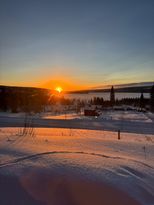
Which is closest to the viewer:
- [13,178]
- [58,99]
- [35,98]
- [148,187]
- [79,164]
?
[13,178]

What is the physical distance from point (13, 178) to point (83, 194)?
1014mm

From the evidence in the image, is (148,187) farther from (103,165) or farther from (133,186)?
(103,165)

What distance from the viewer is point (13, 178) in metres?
3.63

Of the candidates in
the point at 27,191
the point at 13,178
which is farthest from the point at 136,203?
the point at 13,178

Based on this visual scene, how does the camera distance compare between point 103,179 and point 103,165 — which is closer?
point 103,179

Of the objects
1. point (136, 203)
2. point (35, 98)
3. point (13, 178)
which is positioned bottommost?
point (136, 203)

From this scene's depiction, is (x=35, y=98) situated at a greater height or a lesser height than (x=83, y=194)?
greater

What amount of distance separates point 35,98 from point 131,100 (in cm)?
5385

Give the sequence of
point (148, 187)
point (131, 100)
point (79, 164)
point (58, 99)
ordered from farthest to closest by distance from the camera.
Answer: point (131, 100)
point (58, 99)
point (79, 164)
point (148, 187)

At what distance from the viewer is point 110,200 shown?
3.37 m

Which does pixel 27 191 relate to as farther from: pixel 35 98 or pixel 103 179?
pixel 35 98

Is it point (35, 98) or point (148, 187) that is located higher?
point (35, 98)

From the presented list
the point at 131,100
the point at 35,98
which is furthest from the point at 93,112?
the point at 131,100

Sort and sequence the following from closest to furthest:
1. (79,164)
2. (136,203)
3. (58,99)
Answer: (136,203) → (79,164) → (58,99)
